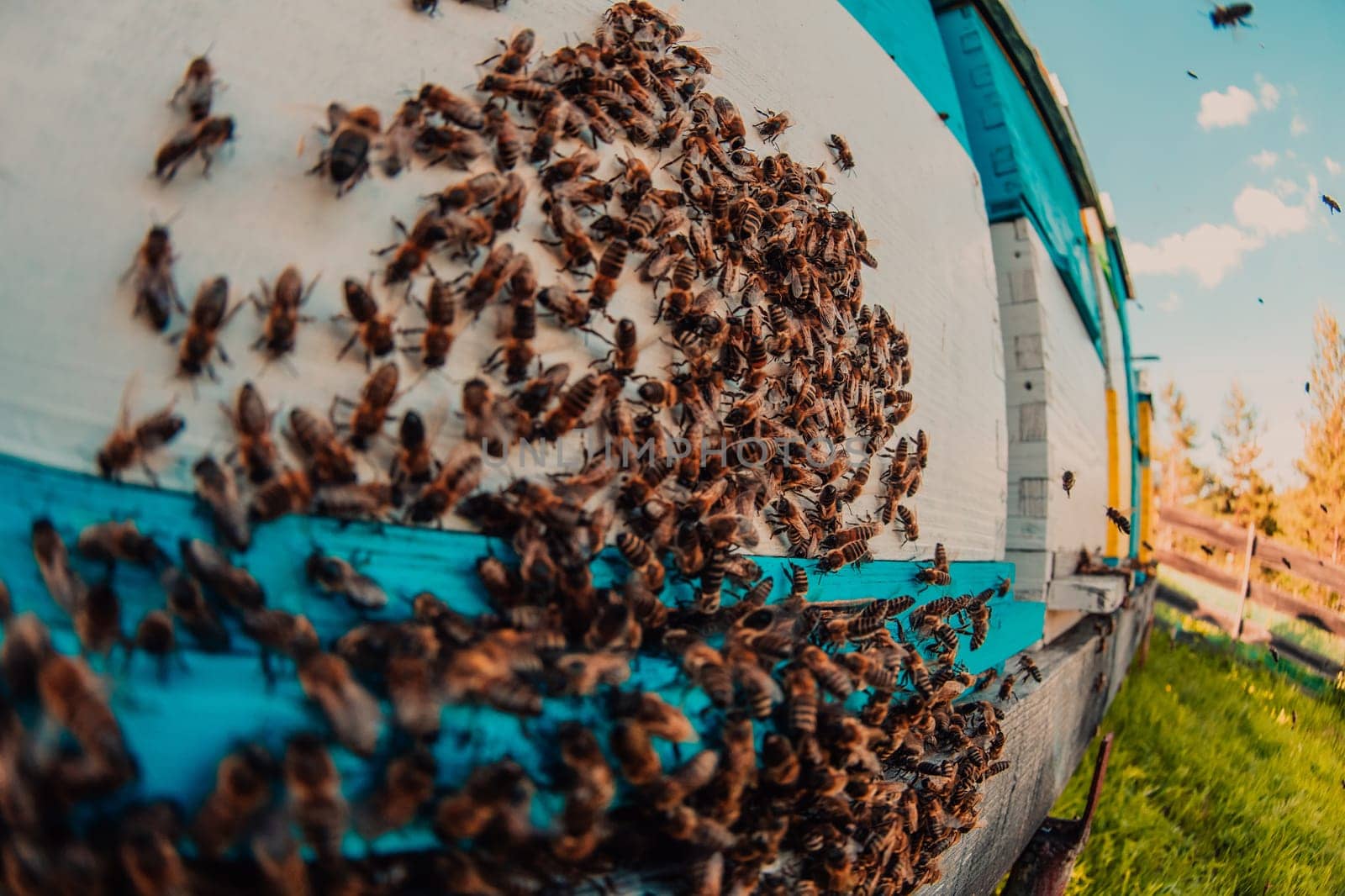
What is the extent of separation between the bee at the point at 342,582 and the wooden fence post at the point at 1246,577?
14297 millimetres

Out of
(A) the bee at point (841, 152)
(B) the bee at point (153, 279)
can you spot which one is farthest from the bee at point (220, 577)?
(A) the bee at point (841, 152)

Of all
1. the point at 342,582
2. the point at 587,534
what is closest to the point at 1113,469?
the point at 587,534

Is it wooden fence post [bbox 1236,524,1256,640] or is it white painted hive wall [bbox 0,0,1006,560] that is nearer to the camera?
white painted hive wall [bbox 0,0,1006,560]

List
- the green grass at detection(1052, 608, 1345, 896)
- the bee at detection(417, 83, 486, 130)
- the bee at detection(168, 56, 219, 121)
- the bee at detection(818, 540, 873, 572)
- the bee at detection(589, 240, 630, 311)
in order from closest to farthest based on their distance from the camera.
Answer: the bee at detection(168, 56, 219, 121) → the bee at detection(417, 83, 486, 130) → the bee at detection(589, 240, 630, 311) → the bee at detection(818, 540, 873, 572) → the green grass at detection(1052, 608, 1345, 896)

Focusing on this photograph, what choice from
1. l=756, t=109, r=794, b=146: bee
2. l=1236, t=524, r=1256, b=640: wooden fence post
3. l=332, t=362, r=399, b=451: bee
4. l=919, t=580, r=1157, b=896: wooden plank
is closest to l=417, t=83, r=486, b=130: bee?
l=332, t=362, r=399, b=451: bee

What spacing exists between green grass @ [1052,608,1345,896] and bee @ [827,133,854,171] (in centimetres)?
500

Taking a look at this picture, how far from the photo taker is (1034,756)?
3.86m

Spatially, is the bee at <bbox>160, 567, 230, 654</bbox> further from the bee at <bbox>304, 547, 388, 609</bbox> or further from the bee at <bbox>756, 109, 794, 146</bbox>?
the bee at <bbox>756, 109, 794, 146</bbox>

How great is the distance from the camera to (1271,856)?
17.8 ft

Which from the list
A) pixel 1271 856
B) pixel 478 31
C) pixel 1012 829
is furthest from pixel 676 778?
pixel 1271 856

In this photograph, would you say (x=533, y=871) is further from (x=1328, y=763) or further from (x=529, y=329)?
(x=1328, y=763)

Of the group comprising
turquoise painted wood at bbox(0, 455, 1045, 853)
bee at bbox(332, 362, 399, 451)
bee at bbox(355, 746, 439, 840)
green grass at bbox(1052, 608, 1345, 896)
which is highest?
bee at bbox(332, 362, 399, 451)

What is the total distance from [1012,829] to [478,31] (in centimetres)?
438

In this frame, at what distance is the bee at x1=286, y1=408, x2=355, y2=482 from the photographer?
1.49m
